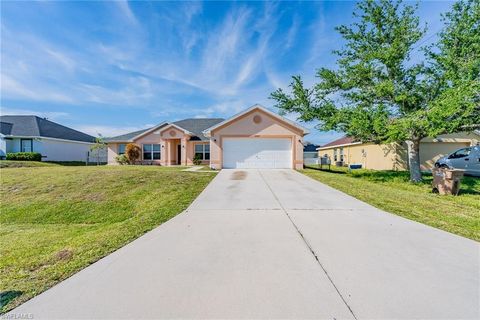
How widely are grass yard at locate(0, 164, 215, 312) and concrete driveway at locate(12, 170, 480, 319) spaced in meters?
0.44

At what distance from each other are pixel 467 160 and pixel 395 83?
7164 mm

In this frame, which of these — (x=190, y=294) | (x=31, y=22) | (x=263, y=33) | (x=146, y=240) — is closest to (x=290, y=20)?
(x=263, y=33)

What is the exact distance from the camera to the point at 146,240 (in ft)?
14.3

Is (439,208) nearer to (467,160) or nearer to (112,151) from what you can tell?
(467,160)

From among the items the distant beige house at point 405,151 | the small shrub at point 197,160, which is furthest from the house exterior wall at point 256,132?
the small shrub at point 197,160

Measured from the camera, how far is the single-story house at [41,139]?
80.3 feet

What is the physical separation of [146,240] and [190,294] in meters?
2.05

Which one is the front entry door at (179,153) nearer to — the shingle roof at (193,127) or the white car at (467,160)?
the shingle roof at (193,127)

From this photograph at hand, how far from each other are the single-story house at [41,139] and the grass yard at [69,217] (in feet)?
51.9

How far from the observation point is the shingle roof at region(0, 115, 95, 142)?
24.7 metres

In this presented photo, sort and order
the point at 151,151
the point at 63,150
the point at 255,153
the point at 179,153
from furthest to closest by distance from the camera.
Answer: the point at 63,150
the point at 179,153
the point at 151,151
the point at 255,153

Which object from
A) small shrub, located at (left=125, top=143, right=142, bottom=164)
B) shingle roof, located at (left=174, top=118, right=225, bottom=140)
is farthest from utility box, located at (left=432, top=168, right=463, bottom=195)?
small shrub, located at (left=125, top=143, right=142, bottom=164)

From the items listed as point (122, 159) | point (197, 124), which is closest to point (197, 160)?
point (197, 124)

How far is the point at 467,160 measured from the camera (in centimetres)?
1450
